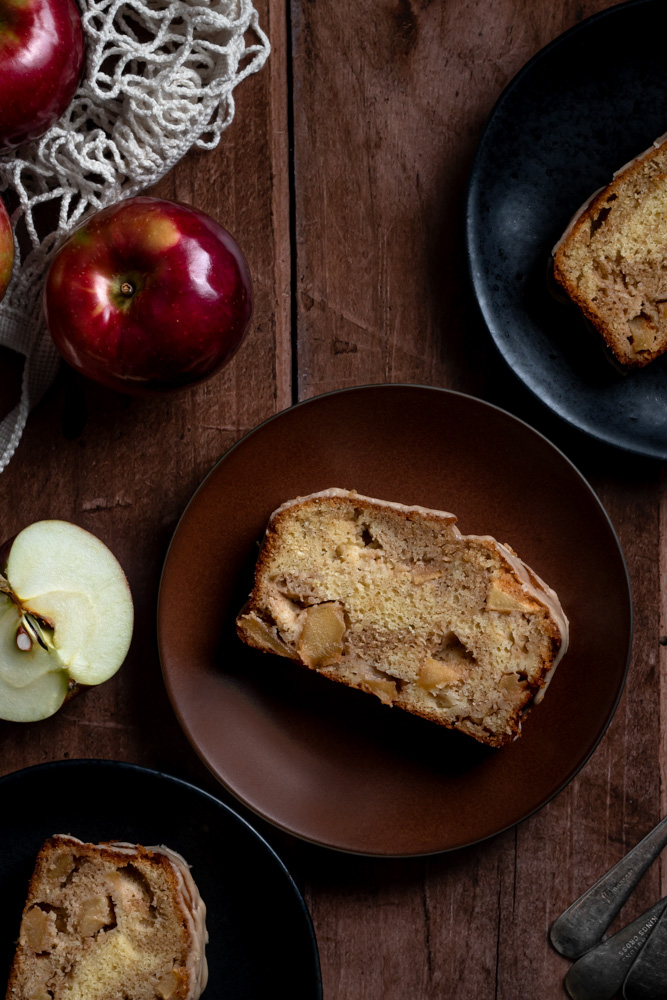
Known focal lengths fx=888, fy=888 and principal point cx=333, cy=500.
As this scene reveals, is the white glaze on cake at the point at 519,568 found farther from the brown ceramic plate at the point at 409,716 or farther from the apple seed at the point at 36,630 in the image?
the apple seed at the point at 36,630

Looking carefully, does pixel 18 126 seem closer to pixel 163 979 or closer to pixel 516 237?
pixel 516 237

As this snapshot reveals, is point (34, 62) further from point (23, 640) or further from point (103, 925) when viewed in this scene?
point (103, 925)

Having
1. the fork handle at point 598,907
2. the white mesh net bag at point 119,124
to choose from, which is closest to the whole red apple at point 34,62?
the white mesh net bag at point 119,124

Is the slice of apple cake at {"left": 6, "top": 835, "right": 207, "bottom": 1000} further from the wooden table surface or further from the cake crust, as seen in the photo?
the cake crust

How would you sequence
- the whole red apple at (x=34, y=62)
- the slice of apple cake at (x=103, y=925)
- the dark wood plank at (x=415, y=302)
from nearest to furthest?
the whole red apple at (x=34, y=62) → the slice of apple cake at (x=103, y=925) → the dark wood plank at (x=415, y=302)

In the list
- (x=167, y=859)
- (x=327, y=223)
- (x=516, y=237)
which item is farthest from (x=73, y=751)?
(x=516, y=237)

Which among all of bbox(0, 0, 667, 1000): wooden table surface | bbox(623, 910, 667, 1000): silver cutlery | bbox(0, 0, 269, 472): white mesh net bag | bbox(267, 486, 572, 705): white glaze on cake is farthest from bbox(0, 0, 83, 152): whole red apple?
bbox(623, 910, 667, 1000): silver cutlery
